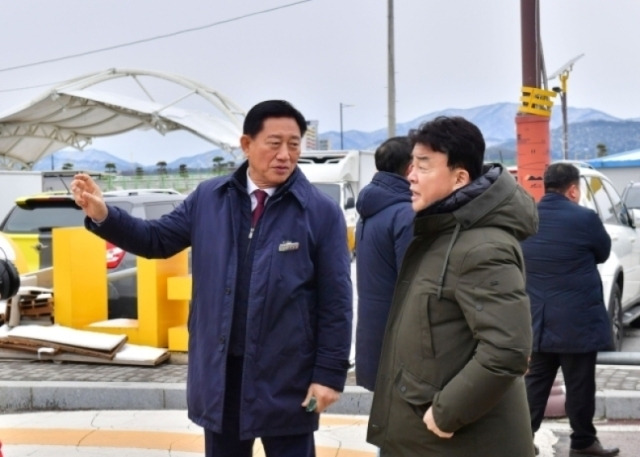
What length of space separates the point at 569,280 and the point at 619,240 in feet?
15.3

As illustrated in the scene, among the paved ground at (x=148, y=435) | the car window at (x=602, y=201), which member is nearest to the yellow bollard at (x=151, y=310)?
the paved ground at (x=148, y=435)

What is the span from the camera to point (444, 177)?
2.96 meters

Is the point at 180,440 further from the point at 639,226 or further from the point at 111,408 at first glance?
the point at 639,226

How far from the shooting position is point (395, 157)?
4.48 m

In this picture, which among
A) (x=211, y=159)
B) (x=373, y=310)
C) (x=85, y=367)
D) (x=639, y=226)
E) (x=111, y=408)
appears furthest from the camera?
(x=211, y=159)

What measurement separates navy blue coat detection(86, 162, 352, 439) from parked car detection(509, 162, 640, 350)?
561cm

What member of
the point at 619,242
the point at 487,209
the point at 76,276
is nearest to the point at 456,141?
the point at 487,209

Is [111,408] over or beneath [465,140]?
beneath

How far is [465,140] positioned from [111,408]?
15.7ft

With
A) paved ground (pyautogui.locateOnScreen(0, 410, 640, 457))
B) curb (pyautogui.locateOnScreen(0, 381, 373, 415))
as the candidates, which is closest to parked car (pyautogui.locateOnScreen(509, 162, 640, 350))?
paved ground (pyautogui.locateOnScreen(0, 410, 640, 457))

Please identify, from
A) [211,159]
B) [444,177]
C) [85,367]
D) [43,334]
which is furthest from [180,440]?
[211,159]

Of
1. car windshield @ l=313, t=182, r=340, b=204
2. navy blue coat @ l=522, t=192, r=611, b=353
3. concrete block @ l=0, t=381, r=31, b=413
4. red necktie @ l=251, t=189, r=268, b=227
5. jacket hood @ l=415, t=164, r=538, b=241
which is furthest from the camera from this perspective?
car windshield @ l=313, t=182, r=340, b=204

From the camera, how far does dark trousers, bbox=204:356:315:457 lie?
138 inches

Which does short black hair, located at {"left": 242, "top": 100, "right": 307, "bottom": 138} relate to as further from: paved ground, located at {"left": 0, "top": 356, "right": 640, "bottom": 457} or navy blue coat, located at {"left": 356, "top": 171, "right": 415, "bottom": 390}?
paved ground, located at {"left": 0, "top": 356, "right": 640, "bottom": 457}
